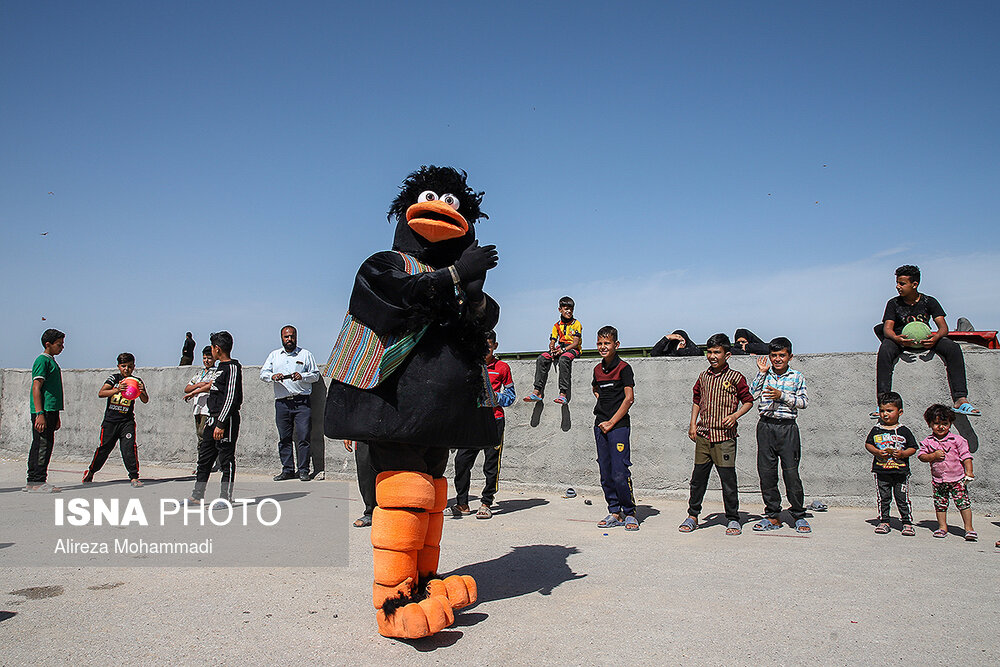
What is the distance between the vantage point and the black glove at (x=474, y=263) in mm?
3363

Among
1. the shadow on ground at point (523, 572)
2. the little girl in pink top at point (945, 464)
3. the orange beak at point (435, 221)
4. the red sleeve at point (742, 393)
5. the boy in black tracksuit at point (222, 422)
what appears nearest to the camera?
the orange beak at point (435, 221)

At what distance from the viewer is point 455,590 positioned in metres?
3.41

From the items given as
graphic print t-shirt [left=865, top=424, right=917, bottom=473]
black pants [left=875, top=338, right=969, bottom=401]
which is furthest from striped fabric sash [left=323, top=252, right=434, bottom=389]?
black pants [left=875, top=338, right=969, bottom=401]

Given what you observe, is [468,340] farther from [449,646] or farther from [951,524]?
[951,524]

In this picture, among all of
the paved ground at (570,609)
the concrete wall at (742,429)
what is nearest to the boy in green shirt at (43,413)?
the concrete wall at (742,429)

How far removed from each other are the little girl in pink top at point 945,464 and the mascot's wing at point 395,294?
15.6ft

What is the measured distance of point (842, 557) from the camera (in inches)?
194

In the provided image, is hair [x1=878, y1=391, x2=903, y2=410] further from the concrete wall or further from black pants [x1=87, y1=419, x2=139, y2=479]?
black pants [x1=87, y1=419, x2=139, y2=479]

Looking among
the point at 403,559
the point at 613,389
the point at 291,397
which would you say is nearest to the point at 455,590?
the point at 403,559

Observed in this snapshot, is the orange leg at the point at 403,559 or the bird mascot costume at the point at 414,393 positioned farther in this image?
the bird mascot costume at the point at 414,393

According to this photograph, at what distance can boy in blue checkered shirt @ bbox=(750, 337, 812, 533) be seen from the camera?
20.2 ft

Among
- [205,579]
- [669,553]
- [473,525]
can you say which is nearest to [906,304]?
[669,553]

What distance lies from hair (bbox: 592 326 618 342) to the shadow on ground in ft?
7.35

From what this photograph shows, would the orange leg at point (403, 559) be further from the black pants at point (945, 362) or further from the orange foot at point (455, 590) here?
the black pants at point (945, 362)
